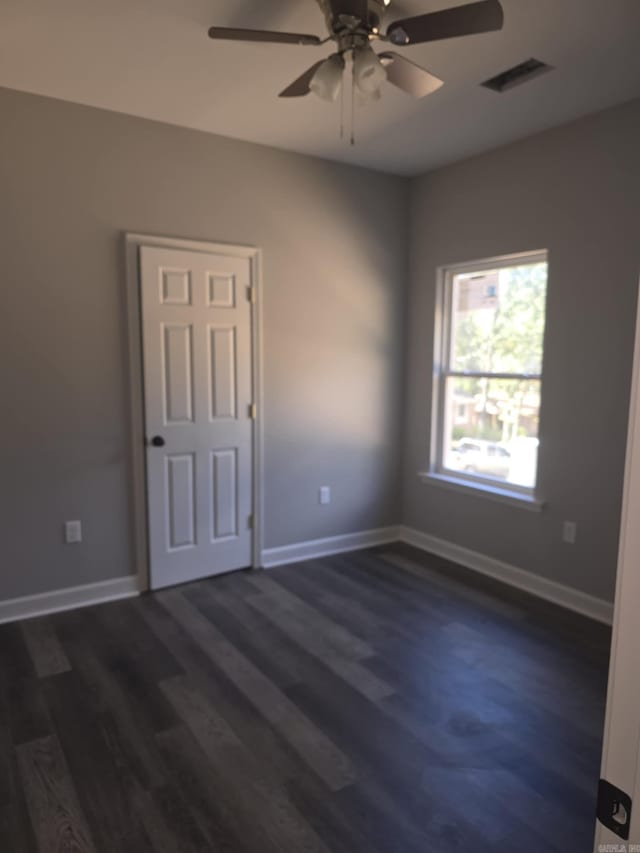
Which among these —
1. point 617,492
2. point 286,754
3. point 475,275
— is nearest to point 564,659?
point 617,492


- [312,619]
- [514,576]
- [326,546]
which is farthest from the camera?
[326,546]

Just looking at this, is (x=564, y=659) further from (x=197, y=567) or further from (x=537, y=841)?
(x=197, y=567)

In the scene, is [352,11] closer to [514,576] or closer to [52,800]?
[52,800]

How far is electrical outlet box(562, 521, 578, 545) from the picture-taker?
3.37m

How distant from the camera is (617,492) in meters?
3.13

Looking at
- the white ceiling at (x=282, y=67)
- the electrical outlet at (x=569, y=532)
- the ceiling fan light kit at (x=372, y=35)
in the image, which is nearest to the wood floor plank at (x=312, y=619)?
the electrical outlet at (x=569, y=532)

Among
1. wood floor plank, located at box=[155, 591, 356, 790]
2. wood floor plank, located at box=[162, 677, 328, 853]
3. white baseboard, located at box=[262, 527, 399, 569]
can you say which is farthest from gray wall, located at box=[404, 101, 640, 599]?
wood floor plank, located at box=[162, 677, 328, 853]

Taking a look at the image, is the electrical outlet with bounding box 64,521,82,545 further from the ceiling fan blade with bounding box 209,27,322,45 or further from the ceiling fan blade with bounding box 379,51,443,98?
the ceiling fan blade with bounding box 379,51,443,98

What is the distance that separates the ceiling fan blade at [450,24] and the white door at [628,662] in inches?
62.7

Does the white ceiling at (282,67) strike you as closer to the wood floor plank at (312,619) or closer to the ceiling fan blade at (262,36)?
the ceiling fan blade at (262,36)

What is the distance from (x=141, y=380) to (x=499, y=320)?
2.39 metres

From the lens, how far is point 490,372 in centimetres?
394

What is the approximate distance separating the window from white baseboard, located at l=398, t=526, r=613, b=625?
20.5 inches

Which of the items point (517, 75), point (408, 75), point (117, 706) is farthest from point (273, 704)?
point (517, 75)
